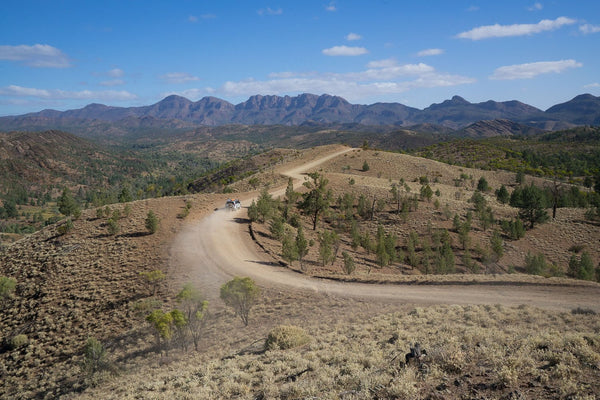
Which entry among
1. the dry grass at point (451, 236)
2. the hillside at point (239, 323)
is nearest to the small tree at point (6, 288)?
the hillside at point (239, 323)

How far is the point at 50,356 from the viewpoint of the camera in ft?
53.9

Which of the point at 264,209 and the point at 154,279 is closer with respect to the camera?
the point at 154,279

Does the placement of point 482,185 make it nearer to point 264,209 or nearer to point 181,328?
point 264,209

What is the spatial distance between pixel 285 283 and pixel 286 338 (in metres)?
7.52

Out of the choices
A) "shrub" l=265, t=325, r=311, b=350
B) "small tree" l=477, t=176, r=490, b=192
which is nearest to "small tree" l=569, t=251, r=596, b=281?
"shrub" l=265, t=325, r=311, b=350

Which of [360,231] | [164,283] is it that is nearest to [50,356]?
[164,283]

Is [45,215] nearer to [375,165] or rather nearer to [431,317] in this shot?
[375,165]

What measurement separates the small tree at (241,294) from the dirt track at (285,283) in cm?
312

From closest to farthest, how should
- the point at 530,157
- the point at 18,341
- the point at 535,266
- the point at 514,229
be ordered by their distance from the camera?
the point at 18,341 < the point at 535,266 < the point at 514,229 < the point at 530,157

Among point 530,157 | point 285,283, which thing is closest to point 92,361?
point 285,283

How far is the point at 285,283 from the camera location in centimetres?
2072

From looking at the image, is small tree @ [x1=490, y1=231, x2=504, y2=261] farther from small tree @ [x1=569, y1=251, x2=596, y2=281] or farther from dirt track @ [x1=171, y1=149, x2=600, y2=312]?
dirt track @ [x1=171, y1=149, x2=600, y2=312]

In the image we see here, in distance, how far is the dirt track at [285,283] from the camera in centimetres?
1670

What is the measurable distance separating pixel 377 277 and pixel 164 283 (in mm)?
14474
